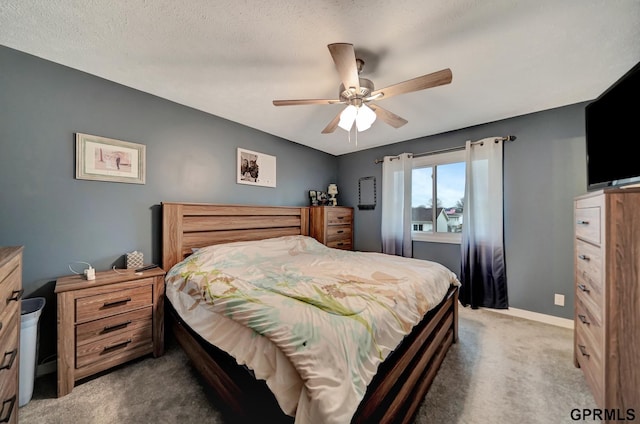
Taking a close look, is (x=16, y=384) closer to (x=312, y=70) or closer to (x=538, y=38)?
(x=312, y=70)

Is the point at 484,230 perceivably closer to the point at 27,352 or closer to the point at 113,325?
the point at 113,325

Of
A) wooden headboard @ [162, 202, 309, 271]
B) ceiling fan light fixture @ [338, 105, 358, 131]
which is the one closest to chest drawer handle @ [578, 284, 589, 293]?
ceiling fan light fixture @ [338, 105, 358, 131]

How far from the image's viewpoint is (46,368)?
176 centimetres

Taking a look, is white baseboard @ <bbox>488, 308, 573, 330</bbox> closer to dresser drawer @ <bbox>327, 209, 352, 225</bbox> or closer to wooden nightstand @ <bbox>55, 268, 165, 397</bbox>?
dresser drawer @ <bbox>327, 209, 352, 225</bbox>

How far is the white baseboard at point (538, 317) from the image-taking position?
2510 millimetres

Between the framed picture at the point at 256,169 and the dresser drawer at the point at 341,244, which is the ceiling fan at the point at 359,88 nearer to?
the framed picture at the point at 256,169

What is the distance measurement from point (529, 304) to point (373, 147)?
9.83 feet

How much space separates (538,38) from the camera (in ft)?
5.04

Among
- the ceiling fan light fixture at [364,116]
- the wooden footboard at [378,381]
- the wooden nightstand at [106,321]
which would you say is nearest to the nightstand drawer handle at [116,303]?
the wooden nightstand at [106,321]

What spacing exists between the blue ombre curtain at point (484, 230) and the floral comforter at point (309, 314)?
1.18 m

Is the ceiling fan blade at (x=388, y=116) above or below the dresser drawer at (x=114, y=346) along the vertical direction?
above

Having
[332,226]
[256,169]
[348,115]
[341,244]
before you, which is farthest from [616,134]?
[256,169]

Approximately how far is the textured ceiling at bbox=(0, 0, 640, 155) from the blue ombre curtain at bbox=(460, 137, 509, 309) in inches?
27.8

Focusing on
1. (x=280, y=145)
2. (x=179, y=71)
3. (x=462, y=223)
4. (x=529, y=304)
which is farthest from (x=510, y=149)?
(x=179, y=71)
